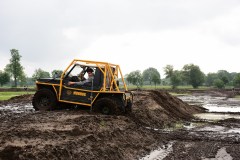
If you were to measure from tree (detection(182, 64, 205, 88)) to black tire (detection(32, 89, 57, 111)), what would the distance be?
112 meters

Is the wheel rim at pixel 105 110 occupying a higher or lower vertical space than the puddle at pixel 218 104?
higher

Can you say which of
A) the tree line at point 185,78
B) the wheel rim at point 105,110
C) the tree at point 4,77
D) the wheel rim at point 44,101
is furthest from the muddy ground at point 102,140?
the tree at point 4,77

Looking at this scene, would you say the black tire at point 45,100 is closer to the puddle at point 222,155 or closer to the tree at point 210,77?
the puddle at point 222,155

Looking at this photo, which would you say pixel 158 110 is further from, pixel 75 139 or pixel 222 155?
pixel 75 139

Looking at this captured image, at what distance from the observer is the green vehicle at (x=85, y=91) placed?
14.2 meters

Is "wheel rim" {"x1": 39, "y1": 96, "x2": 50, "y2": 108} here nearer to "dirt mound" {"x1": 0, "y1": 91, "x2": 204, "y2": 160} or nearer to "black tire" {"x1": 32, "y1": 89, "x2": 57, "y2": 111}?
"black tire" {"x1": 32, "y1": 89, "x2": 57, "y2": 111}

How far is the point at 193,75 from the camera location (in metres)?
127

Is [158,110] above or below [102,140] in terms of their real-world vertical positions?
above

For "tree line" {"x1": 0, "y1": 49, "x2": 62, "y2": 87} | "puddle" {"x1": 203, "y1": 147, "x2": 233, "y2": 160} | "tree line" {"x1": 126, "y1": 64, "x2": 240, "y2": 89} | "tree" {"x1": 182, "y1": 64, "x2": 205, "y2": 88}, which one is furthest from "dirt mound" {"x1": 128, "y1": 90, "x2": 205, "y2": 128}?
"tree" {"x1": 182, "y1": 64, "x2": 205, "y2": 88}

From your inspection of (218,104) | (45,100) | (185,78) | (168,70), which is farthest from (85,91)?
(185,78)

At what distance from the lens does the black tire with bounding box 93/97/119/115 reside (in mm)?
13836

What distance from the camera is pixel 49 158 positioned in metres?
7.10

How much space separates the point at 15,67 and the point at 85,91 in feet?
262

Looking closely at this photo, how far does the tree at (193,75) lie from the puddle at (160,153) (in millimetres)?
115360
